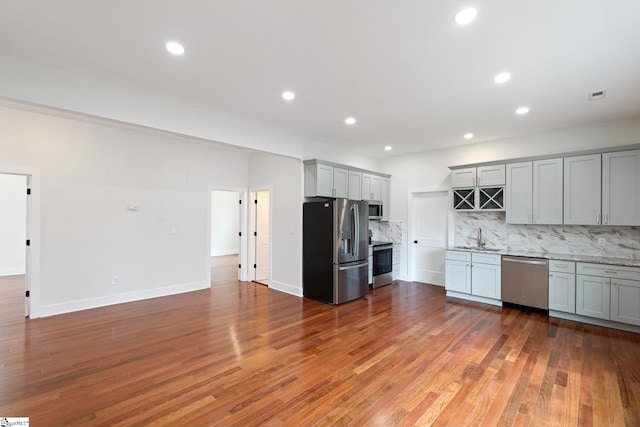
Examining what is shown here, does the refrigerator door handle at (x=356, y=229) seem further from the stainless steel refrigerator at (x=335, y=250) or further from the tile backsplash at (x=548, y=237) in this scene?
the tile backsplash at (x=548, y=237)

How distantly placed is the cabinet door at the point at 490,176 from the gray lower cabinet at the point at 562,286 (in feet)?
4.94

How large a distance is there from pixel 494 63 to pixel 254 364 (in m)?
3.66

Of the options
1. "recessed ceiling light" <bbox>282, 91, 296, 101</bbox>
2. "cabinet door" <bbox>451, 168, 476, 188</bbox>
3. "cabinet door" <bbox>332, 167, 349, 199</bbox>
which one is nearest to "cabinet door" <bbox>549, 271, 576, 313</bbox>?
"cabinet door" <bbox>451, 168, 476, 188</bbox>

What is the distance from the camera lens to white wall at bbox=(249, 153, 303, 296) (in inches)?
211

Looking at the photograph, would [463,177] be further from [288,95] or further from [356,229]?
[288,95]

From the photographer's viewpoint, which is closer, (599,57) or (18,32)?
(18,32)

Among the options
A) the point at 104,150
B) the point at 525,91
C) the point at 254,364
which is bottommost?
the point at 254,364

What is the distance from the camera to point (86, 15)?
2076 millimetres

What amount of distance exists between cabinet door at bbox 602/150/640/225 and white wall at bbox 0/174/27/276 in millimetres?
11377

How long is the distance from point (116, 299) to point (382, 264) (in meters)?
4.83

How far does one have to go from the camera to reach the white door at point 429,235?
5996 millimetres

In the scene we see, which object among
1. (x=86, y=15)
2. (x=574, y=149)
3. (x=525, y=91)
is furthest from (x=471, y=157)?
(x=86, y=15)

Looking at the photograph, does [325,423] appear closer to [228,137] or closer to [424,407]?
[424,407]

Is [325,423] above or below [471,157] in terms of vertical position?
below
